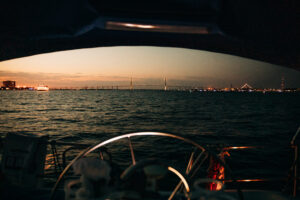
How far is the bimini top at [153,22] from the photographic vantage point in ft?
5.40

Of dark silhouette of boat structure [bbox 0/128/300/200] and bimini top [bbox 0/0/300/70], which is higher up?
bimini top [bbox 0/0/300/70]

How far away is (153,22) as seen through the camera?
5.89 feet

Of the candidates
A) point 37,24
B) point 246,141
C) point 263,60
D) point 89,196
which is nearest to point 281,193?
point 263,60

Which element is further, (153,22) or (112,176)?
(153,22)

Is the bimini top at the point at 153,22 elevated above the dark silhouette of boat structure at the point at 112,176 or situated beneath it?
elevated above

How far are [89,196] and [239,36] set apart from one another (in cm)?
196

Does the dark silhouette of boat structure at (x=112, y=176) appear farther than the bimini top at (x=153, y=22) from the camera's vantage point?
No

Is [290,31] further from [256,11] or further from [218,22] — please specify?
[218,22]

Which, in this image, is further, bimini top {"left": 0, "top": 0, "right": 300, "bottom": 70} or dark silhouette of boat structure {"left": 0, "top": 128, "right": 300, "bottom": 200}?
bimini top {"left": 0, "top": 0, "right": 300, "bottom": 70}

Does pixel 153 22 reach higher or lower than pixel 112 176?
higher

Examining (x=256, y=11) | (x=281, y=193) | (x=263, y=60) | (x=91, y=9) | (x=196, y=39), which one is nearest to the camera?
(x=91, y=9)

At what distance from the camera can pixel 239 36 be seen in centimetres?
204

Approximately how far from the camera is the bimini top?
165 cm

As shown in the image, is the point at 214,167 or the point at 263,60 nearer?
the point at 263,60
